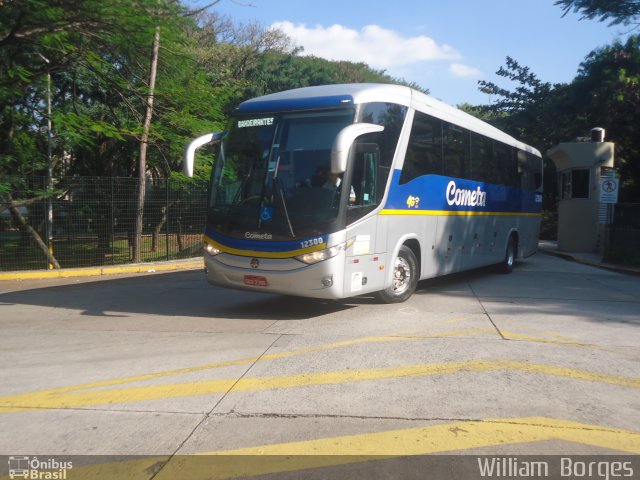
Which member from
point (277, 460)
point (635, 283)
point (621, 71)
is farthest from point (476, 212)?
point (621, 71)

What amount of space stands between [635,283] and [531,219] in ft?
12.6

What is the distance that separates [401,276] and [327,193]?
258cm

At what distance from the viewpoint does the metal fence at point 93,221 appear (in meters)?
14.7

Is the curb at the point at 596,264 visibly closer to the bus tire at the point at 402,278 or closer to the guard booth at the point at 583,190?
the guard booth at the point at 583,190

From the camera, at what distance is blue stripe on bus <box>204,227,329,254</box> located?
777 centimetres

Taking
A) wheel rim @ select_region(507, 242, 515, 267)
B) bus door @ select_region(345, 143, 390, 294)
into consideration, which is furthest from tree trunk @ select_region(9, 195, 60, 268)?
wheel rim @ select_region(507, 242, 515, 267)

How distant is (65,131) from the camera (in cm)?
1427

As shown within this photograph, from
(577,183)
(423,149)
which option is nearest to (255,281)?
(423,149)

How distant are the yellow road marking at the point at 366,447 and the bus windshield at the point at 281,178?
4003 mm

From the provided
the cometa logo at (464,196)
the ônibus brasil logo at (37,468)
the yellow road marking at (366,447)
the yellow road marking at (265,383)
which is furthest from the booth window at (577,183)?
the ônibus brasil logo at (37,468)

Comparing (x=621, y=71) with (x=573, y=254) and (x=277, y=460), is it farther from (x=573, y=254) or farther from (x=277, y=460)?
(x=277, y=460)

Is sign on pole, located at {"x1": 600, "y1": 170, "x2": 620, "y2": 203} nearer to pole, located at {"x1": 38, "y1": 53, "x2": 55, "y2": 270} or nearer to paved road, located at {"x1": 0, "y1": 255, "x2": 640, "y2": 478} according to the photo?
paved road, located at {"x1": 0, "y1": 255, "x2": 640, "y2": 478}

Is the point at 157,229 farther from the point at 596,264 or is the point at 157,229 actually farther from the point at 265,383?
the point at 596,264

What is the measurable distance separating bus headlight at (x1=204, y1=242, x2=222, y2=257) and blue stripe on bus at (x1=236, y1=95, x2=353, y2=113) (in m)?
2.20
